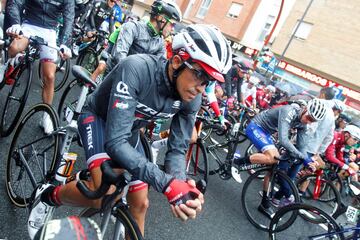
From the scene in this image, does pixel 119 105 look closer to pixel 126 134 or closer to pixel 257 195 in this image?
pixel 126 134

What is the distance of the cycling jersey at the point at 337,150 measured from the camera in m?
7.12

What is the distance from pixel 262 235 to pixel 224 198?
2.91 feet

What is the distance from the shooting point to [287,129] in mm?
4891

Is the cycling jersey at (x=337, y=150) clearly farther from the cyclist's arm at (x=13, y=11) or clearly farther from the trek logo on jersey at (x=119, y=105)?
the cyclist's arm at (x=13, y=11)

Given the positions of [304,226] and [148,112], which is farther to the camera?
[304,226]

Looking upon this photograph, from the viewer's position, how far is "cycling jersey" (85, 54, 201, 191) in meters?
1.93

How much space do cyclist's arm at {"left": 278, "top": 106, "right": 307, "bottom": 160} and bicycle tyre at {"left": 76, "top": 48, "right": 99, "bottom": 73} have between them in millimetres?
4291

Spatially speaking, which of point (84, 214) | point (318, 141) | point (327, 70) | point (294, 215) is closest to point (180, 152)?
point (84, 214)

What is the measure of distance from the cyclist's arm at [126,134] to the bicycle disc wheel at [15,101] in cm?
213

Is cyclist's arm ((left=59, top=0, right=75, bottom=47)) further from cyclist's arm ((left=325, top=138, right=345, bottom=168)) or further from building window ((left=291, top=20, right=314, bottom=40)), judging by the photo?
building window ((left=291, top=20, right=314, bottom=40))

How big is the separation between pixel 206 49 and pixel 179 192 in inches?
36.5

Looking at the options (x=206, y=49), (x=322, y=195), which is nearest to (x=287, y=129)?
(x=322, y=195)

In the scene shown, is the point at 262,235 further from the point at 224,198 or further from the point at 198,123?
the point at 198,123

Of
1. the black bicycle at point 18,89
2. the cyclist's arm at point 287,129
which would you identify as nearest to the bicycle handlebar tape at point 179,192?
the black bicycle at point 18,89
